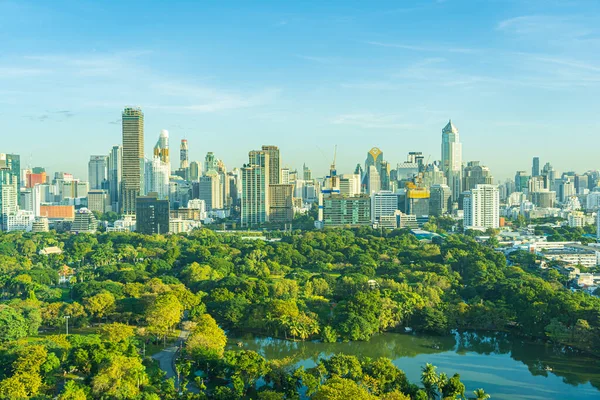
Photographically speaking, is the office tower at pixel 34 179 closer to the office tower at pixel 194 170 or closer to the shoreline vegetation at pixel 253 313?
the office tower at pixel 194 170

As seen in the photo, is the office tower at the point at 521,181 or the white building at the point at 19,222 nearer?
the white building at the point at 19,222

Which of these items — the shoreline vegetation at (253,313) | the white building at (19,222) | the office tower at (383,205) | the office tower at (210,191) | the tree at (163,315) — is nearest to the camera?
the shoreline vegetation at (253,313)

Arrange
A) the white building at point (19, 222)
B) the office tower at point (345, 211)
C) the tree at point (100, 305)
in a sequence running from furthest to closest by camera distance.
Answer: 1. the white building at point (19, 222)
2. the office tower at point (345, 211)
3. the tree at point (100, 305)

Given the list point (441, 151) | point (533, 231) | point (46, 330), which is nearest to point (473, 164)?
point (441, 151)

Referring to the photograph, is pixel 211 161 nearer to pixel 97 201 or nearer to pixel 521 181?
pixel 97 201

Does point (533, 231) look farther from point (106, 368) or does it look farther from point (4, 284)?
point (106, 368)

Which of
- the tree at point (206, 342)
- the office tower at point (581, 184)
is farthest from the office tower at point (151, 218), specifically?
Result: the office tower at point (581, 184)
